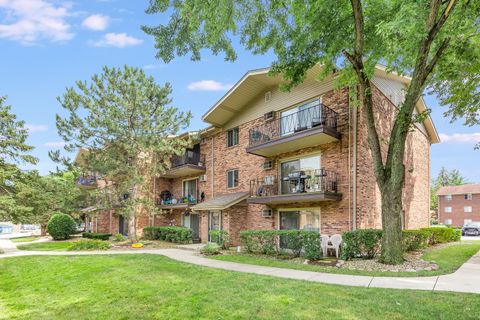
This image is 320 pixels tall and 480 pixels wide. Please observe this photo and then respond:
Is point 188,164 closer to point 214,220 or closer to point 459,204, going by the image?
point 214,220

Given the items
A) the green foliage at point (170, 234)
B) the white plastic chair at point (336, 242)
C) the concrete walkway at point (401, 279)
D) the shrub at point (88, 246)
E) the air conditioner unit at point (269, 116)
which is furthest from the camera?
the green foliage at point (170, 234)

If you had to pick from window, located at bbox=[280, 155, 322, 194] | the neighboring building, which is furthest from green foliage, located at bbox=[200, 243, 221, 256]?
the neighboring building

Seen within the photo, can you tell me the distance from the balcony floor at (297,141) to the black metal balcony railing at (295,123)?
0.43m

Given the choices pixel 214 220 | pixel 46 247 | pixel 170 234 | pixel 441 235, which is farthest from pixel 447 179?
pixel 46 247

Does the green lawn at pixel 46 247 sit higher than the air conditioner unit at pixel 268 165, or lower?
lower

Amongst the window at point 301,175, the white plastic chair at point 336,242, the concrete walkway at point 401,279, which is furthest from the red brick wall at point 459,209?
the white plastic chair at point 336,242

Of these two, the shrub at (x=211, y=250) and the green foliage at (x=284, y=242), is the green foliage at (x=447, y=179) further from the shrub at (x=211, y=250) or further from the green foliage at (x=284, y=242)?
the shrub at (x=211, y=250)

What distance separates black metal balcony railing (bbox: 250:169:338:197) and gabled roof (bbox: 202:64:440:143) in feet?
15.6

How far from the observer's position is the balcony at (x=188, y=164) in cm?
2114

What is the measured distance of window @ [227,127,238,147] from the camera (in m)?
19.7

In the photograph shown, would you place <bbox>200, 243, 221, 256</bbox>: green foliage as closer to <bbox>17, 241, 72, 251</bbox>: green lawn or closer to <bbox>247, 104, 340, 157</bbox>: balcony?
<bbox>247, 104, 340, 157</bbox>: balcony

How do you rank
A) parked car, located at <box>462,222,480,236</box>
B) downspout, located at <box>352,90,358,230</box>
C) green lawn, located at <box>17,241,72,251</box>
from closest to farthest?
downspout, located at <box>352,90,358,230</box> < green lawn, located at <box>17,241,72,251</box> < parked car, located at <box>462,222,480,236</box>

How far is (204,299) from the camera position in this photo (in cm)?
633

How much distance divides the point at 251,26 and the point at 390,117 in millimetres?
10704
